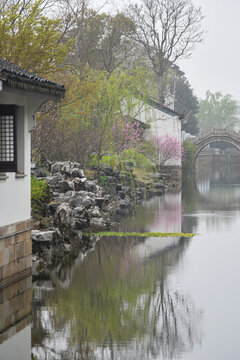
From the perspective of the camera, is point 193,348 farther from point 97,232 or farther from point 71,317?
point 97,232

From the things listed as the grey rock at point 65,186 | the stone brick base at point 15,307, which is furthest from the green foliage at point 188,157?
the stone brick base at point 15,307

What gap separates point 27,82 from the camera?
11250mm

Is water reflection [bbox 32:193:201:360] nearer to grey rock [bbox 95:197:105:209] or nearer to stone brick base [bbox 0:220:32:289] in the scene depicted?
stone brick base [bbox 0:220:32:289]

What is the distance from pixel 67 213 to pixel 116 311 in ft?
22.6

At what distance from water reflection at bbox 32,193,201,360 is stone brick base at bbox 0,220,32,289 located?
53 centimetres

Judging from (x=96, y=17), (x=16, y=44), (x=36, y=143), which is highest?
(x=96, y=17)

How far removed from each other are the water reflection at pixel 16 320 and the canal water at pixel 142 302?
0.20 ft

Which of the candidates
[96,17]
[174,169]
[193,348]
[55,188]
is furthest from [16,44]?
[174,169]

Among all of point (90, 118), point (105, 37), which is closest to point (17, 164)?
point (90, 118)

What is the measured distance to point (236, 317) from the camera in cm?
968

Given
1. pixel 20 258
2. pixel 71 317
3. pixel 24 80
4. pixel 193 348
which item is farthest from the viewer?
pixel 20 258

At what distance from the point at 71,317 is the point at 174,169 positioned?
40.8m

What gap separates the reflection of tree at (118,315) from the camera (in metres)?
8.16

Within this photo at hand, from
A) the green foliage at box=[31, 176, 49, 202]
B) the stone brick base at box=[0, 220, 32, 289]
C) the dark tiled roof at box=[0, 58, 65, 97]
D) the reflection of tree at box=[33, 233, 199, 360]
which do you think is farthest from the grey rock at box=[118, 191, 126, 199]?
the dark tiled roof at box=[0, 58, 65, 97]
